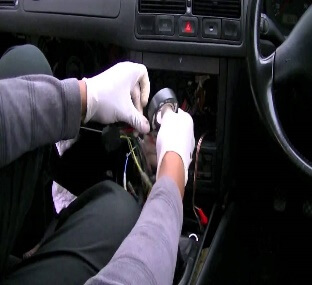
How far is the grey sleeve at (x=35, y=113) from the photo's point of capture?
642 mm

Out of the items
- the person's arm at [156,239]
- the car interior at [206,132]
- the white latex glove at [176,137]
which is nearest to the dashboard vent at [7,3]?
the car interior at [206,132]

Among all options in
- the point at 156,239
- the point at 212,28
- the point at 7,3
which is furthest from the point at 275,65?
the point at 7,3

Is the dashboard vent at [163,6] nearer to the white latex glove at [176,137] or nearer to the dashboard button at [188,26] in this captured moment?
the dashboard button at [188,26]

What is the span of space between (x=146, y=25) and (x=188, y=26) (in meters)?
0.10

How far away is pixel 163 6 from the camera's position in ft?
3.76

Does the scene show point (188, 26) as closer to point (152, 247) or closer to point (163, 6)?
point (163, 6)

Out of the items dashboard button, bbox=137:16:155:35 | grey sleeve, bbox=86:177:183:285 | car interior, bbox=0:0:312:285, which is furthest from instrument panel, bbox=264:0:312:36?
grey sleeve, bbox=86:177:183:285

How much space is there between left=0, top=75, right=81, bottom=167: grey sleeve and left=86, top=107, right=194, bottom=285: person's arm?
158 mm

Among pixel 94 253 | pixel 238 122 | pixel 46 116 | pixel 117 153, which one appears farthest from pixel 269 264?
pixel 46 116

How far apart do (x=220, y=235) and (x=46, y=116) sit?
67cm

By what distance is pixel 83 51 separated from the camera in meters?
1.41

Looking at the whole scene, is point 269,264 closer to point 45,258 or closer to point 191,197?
point 191,197

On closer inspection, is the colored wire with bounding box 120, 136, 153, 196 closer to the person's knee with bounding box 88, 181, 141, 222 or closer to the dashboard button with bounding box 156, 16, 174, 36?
the person's knee with bounding box 88, 181, 141, 222

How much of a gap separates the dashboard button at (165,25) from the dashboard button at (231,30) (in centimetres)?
11
